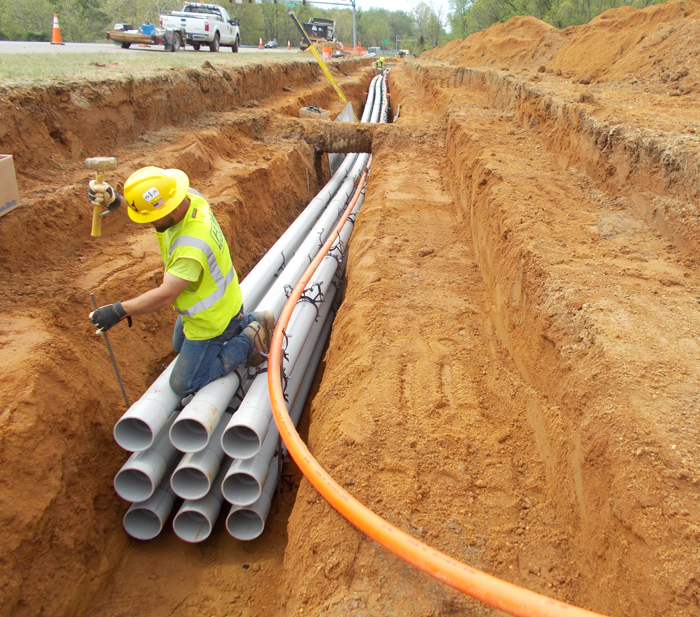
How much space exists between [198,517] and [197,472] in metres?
0.45

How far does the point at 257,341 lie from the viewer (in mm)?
3902

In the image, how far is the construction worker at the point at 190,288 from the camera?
2.98m

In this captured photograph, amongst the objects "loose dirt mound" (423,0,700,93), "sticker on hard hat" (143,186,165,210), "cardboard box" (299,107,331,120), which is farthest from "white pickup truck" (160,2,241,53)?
"sticker on hard hat" (143,186,165,210)

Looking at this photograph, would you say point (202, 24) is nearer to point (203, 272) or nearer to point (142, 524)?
point (203, 272)

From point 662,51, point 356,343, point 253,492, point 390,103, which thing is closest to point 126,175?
point 356,343

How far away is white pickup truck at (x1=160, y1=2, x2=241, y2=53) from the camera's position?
14.9 metres

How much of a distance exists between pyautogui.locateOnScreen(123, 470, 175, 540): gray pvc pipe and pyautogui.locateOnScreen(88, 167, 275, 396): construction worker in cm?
88

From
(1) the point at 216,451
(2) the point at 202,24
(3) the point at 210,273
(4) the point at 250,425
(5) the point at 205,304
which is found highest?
(2) the point at 202,24

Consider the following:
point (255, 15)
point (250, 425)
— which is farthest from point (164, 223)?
point (255, 15)

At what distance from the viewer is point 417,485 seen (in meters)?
2.46

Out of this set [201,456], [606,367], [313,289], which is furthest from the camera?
[313,289]

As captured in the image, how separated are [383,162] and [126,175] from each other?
4.28 meters

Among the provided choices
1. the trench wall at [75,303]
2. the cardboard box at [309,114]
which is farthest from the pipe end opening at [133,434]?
the cardboard box at [309,114]

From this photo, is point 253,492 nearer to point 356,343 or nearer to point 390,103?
point 356,343
